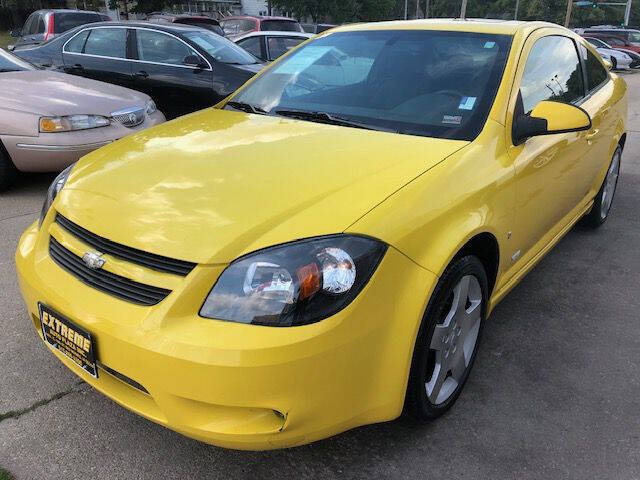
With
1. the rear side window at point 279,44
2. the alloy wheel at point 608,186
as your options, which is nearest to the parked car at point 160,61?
the rear side window at point 279,44

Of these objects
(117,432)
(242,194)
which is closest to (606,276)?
(242,194)

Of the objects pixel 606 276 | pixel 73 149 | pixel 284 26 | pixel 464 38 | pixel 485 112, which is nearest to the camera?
pixel 485 112

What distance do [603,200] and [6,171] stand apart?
16.5 ft

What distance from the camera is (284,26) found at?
13148mm

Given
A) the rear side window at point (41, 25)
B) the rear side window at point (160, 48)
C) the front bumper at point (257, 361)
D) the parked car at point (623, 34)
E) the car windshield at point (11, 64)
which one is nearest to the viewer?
the front bumper at point (257, 361)

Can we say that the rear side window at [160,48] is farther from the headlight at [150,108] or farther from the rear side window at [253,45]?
the rear side window at [253,45]

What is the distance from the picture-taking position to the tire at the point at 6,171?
481 cm

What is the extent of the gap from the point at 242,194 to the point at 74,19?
1194 cm

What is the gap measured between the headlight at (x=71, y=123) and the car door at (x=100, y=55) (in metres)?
2.42

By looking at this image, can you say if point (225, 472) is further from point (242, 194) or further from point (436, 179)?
point (436, 179)

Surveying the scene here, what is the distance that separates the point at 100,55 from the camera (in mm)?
7289

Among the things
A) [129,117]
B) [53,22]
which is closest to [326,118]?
[129,117]

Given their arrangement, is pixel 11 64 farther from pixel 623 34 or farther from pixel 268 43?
pixel 623 34

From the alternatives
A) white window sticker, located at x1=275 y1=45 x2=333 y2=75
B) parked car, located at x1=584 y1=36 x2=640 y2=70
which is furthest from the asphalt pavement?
parked car, located at x1=584 y1=36 x2=640 y2=70
